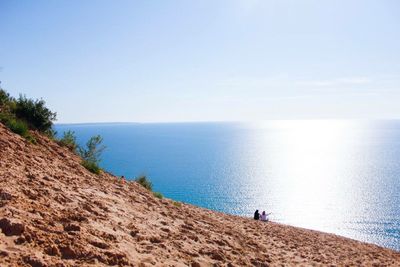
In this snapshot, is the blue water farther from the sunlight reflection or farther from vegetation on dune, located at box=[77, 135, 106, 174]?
vegetation on dune, located at box=[77, 135, 106, 174]

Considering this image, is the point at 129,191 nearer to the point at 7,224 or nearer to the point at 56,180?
the point at 56,180

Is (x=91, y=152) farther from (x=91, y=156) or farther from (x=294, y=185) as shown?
(x=294, y=185)

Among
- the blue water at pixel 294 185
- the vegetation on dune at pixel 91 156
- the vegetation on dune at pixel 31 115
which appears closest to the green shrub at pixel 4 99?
the vegetation on dune at pixel 31 115

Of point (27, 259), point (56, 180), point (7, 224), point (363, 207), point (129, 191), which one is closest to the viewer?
point (27, 259)

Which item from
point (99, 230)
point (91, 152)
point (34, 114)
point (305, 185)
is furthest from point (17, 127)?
point (305, 185)

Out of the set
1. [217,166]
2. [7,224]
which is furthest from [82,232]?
[217,166]

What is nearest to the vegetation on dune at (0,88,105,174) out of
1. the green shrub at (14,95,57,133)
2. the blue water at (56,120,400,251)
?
the green shrub at (14,95,57,133)

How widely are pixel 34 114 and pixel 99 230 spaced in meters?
10.7

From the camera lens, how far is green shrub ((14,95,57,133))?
17.1 metres

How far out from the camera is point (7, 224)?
693 centimetres

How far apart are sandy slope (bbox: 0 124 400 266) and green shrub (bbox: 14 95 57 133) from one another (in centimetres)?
148

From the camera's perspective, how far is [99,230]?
28.4ft

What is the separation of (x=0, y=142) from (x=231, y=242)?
Answer: 28.2 ft

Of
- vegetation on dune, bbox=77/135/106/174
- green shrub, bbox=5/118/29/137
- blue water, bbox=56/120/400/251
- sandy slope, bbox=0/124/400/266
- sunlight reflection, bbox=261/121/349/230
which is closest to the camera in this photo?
sandy slope, bbox=0/124/400/266
